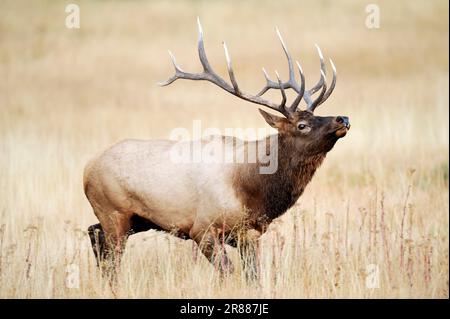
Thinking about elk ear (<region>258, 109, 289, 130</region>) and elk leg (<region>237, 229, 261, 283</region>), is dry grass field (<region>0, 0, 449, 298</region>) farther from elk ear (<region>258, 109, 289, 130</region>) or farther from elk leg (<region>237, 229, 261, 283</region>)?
elk ear (<region>258, 109, 289, 130</region>)

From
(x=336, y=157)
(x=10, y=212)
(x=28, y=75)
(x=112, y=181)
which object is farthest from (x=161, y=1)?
(x=112, y=181)

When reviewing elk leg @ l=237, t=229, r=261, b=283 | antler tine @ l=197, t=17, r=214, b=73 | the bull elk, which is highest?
antler tine @ l=197, t=17, r=214, b=73

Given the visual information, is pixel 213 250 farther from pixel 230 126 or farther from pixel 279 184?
pixel 230 126

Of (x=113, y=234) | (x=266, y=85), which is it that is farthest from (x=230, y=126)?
(x=113, y=234)

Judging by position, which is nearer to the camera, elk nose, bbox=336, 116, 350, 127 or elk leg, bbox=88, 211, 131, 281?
elk nose, bbox=336, 116, 350, 127

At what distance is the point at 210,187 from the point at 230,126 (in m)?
8.49

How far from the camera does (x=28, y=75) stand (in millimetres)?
21172

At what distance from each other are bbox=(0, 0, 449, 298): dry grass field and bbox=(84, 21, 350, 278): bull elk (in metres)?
0.22

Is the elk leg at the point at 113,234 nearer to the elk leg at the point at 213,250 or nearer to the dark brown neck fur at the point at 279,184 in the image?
the elk leg at the point at 213,250

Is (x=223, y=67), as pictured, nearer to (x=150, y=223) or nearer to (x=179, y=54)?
(x=179, y=54)

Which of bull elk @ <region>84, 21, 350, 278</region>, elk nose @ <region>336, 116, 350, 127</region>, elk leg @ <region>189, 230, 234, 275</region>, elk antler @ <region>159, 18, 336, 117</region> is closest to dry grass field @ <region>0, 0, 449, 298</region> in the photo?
elk leg @ <region>189, 230, 234, 275</region>

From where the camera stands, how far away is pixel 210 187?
8352 mm

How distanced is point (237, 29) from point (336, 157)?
37.0 ft

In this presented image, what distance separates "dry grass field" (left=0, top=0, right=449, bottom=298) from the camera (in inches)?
316
